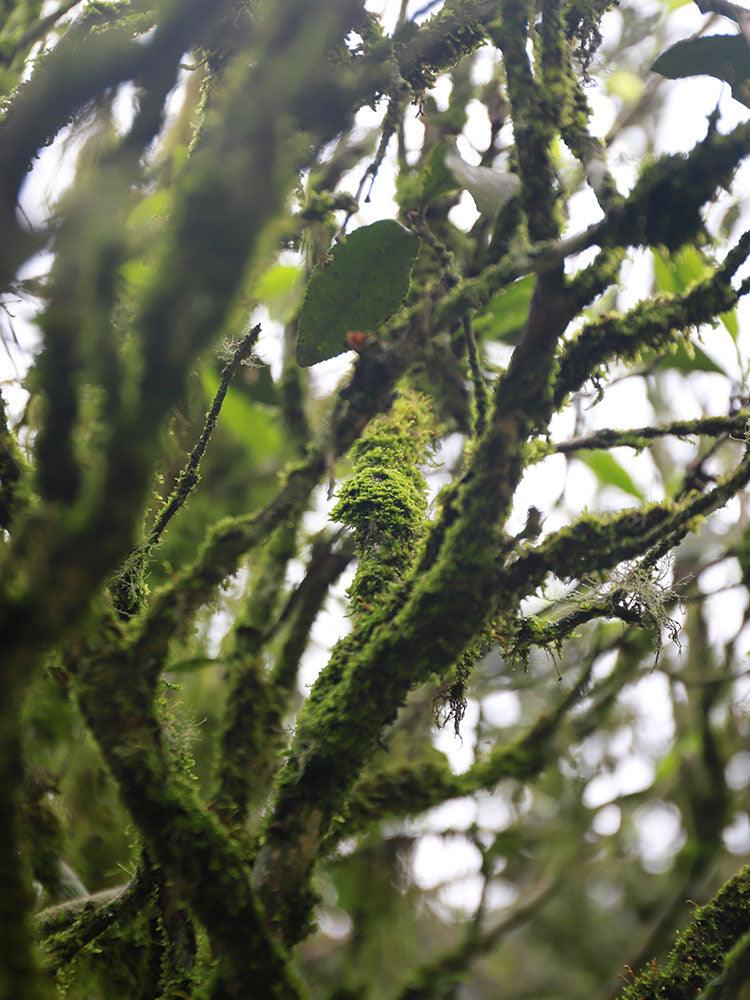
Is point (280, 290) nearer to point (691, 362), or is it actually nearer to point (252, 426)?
point (252, 426)

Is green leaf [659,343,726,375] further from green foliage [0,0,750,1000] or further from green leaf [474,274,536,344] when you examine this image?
green leaf [474,274,536,344]

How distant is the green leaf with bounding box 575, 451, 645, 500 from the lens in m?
1.71

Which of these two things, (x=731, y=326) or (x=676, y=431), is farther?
(x=731, y=326)

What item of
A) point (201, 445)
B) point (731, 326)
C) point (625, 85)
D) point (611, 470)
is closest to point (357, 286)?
point (201, 445)

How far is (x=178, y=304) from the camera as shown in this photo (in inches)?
20.4

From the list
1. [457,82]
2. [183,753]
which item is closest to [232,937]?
[183,753]

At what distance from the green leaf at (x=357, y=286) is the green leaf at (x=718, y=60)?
34 centimetres

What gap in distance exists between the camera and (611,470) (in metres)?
1.71

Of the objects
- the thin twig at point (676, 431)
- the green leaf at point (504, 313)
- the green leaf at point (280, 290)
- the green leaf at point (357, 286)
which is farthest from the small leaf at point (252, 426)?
the thin twig at point (676, 431)

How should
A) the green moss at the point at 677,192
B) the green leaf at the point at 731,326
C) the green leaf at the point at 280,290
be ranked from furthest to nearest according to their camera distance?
the green leaf at the point at 280,290, the green leaf at the point at 731,326, the green moss at the point at 677,192

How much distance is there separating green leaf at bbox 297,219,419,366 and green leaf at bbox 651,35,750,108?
0.34 metres

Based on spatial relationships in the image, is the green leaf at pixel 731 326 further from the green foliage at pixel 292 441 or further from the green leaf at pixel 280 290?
the green leaf at pixel 280 290

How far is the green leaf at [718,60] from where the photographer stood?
89 centimetres

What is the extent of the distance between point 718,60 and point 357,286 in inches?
18.0
